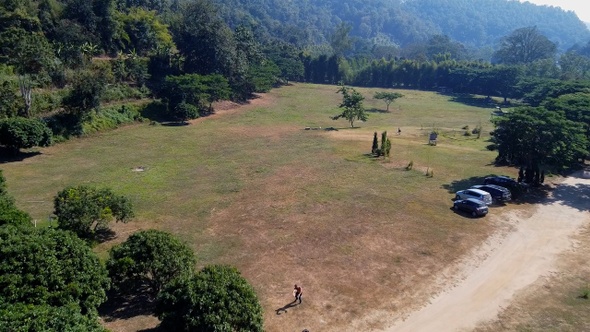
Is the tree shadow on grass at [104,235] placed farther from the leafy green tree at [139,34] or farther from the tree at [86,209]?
the leafy green tree at [139,34]

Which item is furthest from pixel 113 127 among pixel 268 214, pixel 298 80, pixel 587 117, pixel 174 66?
pixel 298 80

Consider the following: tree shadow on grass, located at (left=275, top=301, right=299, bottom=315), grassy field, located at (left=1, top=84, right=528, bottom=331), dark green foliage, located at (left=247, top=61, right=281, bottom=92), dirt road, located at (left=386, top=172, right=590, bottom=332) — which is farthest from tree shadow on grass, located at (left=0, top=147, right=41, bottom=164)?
dark green foliage, located at (left=247, top=61, right=281, bottom=92)

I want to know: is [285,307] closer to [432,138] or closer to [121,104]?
[432,138]

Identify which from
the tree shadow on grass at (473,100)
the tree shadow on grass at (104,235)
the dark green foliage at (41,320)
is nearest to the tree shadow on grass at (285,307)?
the dark green foliage at (41,320)

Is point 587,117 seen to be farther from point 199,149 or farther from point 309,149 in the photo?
point 199,149

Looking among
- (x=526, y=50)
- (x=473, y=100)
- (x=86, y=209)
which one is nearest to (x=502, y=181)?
(x=86, y=209)

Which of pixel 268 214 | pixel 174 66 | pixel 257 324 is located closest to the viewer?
pixel 257 324

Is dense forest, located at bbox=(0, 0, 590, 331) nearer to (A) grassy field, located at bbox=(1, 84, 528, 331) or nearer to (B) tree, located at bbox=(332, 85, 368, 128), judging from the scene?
(A) grassy field, located at bbox=(1, 84, 528, 331)
